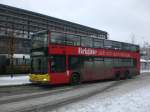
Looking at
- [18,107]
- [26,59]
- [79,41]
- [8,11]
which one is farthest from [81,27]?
[18,107]

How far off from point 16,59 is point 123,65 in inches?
763

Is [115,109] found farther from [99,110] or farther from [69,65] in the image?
[69,65]

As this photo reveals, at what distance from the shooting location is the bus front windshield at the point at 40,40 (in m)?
21.6

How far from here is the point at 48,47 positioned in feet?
70.3

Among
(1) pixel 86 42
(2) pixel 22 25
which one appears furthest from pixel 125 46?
(2) pixel 22 25

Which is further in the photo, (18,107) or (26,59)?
(26,59)

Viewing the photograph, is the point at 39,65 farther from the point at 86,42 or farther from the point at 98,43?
the point at 98,43

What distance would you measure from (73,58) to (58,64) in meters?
1.98

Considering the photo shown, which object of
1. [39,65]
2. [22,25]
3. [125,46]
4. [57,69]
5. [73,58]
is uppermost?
[22,25]

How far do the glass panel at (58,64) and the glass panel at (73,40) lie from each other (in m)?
1.53

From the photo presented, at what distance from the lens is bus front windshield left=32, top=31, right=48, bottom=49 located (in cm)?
2158

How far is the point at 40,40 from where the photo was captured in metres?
21.9

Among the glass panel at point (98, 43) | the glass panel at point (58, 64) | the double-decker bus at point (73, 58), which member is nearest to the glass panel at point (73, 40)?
the double-decker bus at point (73, 58)

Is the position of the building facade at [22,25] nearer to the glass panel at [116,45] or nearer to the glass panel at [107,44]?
the glass panel at [116,45]
